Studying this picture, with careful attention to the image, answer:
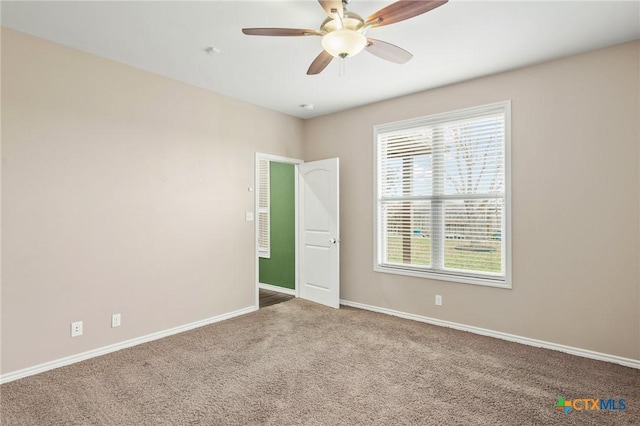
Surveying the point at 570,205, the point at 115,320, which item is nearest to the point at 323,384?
the point at 115,320

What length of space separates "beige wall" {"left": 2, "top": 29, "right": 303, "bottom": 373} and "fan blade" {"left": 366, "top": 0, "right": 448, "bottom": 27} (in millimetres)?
2548

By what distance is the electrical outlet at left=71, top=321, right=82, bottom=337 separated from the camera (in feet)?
9.82

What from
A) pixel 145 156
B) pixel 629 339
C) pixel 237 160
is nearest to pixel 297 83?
pixel 237 160

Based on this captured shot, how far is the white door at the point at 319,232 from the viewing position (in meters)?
4.72

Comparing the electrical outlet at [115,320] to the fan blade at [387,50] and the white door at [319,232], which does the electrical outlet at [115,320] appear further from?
the fan blade at [387,50]

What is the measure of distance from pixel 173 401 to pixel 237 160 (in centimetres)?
282

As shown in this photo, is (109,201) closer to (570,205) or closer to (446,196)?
(446,196)

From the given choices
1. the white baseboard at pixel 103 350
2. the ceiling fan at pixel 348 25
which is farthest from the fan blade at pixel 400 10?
the white baseboard at pixel 103 350

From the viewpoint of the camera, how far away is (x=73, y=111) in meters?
3.01

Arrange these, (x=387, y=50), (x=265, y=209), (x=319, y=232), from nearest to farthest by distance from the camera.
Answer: (x=387, y=50) < (x=319, y=232) < (x=265, y=209)

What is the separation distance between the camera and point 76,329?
9.88ft

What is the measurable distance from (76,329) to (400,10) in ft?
11.6

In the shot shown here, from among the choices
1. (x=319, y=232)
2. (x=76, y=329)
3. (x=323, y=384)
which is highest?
(x=319, y=232)

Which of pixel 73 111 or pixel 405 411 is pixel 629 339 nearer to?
pixel 405 411
